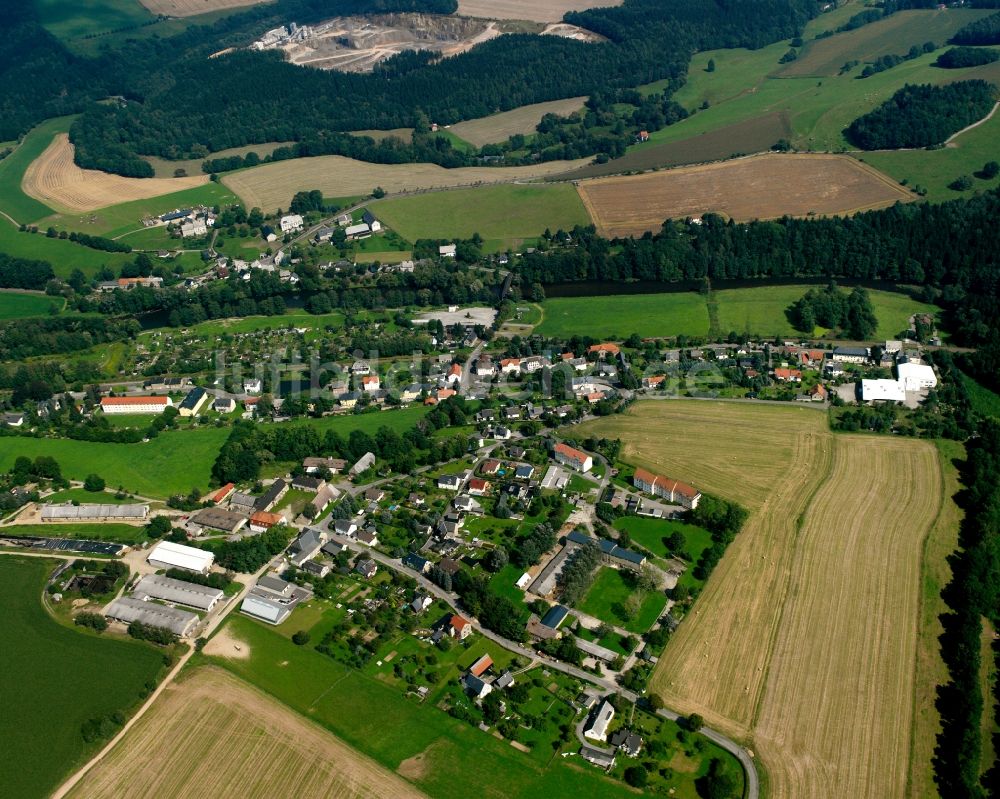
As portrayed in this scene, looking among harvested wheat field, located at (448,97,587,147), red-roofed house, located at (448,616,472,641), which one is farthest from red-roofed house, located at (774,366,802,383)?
harvested wheat field, located at (448,97,587,147)

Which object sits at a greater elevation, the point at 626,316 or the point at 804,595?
the point at 804,595

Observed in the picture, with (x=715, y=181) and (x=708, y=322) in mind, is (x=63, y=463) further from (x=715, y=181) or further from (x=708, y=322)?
(x=715, y=181)

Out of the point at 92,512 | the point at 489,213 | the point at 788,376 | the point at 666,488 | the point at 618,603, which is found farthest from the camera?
the point at 489,213

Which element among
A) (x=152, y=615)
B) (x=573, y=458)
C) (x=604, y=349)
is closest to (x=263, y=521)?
(x=152, y=615)

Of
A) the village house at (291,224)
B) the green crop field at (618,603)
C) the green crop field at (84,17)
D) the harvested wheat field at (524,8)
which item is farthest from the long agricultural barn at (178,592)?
the green crop field at (84,17)

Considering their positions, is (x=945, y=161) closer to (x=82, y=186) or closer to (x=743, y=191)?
(x=743, y=191)

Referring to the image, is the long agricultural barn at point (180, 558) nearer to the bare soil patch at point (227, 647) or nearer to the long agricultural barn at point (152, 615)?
the long agricultural barn at point (152, 615)
